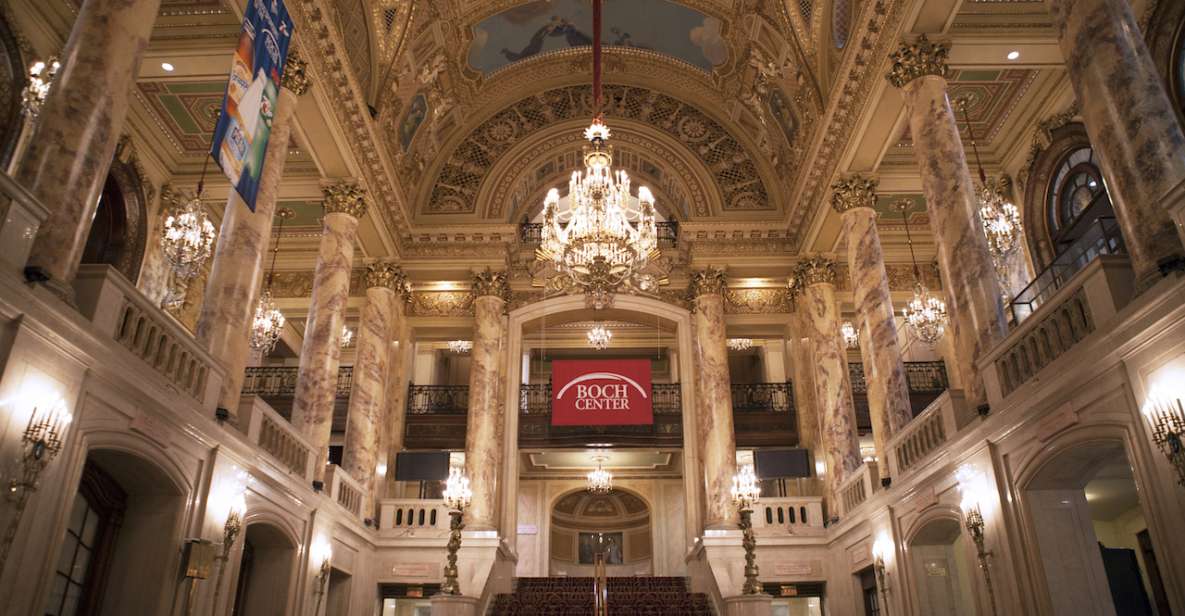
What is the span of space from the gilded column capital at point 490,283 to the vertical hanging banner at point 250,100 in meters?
7.43

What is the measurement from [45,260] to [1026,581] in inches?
320

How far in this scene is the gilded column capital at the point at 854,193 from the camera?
12250 millimetres

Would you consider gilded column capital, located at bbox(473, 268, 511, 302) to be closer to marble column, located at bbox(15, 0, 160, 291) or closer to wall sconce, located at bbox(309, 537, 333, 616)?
wall sconce, located at bbox(309, 537, 333, 616)

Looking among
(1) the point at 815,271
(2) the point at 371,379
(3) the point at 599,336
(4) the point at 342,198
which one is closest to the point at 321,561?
(2) the point at 371,379

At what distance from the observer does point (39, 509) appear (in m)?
4.98

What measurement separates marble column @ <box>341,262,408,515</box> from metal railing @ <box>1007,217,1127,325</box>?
10013 mm

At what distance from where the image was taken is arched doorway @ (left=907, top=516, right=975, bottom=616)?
945cm

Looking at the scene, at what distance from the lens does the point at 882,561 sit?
34.2ft

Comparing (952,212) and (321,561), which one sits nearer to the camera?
(952,212)

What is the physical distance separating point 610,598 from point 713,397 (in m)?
Result: 4.04

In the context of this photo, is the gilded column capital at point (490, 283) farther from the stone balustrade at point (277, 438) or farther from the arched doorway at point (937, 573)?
the arched doorway at point (937, 573)

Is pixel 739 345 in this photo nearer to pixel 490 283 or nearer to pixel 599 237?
pixel 490 283

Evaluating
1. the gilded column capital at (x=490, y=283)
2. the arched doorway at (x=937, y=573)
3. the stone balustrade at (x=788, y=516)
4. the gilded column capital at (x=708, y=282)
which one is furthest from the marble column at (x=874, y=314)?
the gilded column capital at (x=490, y=283)

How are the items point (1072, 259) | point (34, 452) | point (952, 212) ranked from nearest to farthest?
1. point (34, 452)
2. point (952, 212)
3. point (1072, 259)
